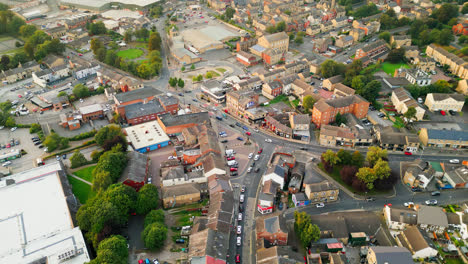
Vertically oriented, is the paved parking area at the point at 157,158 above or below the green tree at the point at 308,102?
below

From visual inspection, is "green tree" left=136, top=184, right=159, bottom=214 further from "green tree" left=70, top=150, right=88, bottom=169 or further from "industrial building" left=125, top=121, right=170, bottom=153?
"green tree" left=70, top=150, right=88, bottom=169

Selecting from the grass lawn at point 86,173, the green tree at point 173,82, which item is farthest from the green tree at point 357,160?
the green tree at point 173,82

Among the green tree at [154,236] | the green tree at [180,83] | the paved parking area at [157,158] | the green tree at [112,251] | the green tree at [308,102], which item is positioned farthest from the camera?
the green tree at [180,83]

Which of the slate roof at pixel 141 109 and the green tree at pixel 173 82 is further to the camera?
the green tree at pixel 173 82

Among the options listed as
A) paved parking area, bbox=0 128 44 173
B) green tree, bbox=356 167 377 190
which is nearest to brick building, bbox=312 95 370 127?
green tree, bbox=356 167 377 190

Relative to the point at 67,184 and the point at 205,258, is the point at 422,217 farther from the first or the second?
the point at 67,184

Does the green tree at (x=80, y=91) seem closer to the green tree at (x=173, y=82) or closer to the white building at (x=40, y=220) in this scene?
the green tree at (x=173, y=82)

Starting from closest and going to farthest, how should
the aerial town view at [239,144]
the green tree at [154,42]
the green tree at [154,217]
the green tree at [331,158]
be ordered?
the aerial town view at [239,144]
the green tree at [154,217]
the green tree at [331,158]
the green tree at [154,42]

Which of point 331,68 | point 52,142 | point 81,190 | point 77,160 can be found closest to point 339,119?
point 331,68
